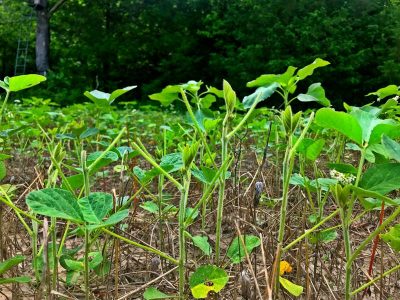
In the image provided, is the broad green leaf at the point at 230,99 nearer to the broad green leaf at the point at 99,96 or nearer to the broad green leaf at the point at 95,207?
the broad green leaf at the point at 95,207

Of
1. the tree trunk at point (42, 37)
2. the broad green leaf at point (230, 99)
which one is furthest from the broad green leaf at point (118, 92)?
the tree trunk at point (42, 37)

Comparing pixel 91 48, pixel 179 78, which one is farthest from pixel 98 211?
pixel 91 48

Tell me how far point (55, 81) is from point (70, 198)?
44.6ft

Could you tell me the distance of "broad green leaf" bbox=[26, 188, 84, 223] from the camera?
61 cm

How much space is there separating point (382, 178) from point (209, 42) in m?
14.9

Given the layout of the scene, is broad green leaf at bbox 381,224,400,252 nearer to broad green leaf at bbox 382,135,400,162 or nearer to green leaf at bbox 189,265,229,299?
broad green leaf at bbox 382,135,400,162

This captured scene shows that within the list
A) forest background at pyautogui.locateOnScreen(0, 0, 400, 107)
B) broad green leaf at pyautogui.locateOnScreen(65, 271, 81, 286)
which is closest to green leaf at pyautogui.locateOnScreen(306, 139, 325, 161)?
broad green leaf at pyautogui.locateOnScreen(65, 271, 81, 286)

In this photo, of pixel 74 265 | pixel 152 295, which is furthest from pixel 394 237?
pixel 74 265

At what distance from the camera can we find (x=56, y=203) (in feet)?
2.09

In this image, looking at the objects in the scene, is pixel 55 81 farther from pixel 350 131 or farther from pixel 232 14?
pixel 350 131

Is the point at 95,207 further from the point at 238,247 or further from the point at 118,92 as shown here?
the point at 118,92

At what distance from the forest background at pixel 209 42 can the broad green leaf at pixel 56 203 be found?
1103 centimetres

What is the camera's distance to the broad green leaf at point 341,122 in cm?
68

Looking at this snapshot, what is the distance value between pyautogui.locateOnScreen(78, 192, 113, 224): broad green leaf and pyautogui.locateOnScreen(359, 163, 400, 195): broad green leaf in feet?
1.08
